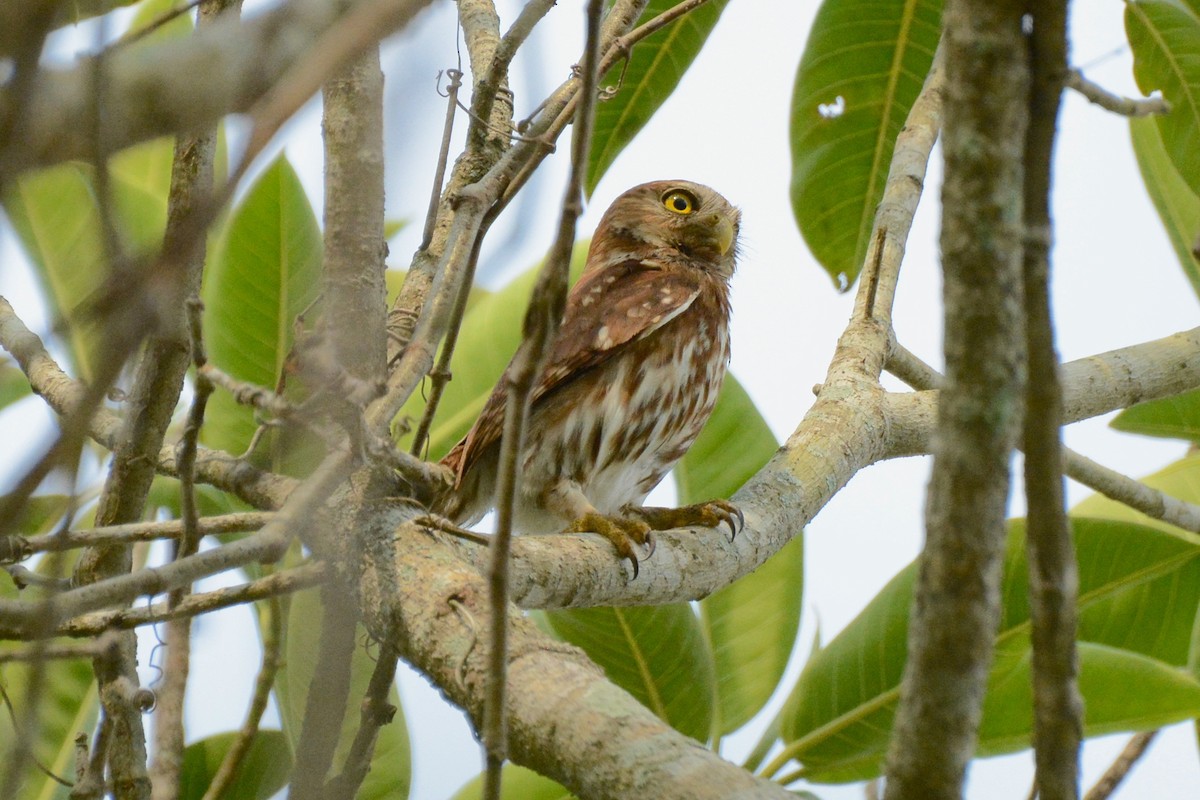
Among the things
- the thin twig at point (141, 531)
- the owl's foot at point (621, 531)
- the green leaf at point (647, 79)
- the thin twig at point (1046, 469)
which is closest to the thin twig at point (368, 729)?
the thin twig at point (141, 531)

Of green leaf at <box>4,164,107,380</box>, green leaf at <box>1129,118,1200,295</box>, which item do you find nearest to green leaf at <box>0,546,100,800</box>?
green leaf at <box>4,164,107,380</box>

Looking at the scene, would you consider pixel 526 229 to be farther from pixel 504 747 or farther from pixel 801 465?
pixel 801 465

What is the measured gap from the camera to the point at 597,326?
4047 mm

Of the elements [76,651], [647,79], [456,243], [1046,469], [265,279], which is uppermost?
[647,79]

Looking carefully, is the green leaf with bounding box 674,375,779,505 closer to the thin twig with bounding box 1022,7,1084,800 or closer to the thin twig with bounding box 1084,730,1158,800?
the thin twig with bounding box 1084,730,1158,800

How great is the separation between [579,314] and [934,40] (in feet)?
5.30

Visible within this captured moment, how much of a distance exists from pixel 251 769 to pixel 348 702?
1.89 feet

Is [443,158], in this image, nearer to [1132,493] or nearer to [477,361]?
[477,361]

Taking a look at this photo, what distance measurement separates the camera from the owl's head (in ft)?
15.8

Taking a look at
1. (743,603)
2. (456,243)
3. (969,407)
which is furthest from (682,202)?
(969,407)

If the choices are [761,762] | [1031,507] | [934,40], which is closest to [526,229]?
[1031,507]

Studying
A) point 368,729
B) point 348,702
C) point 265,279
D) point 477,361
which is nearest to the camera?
point 368,729

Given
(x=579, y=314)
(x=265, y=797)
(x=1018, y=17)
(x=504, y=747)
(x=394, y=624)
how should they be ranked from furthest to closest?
(x=579, y=314), (x=265, y=797), (x=394, y=624), (x=504, y=747), (x=1018, y=17)

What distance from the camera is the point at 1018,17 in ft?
3.59
